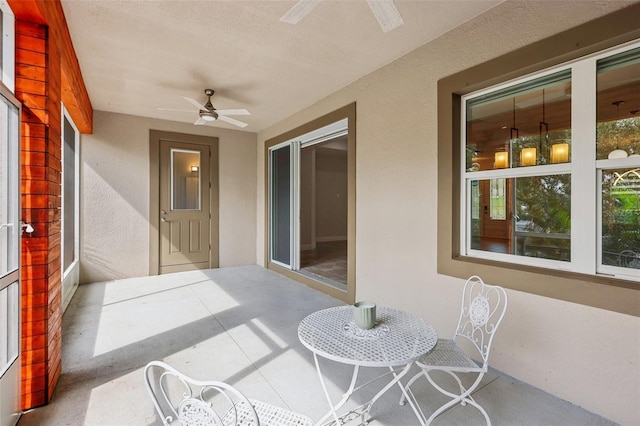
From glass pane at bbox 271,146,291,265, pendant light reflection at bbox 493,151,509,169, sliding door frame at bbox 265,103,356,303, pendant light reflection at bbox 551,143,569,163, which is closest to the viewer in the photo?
pendant light reflection at bbox 551,143,569,163

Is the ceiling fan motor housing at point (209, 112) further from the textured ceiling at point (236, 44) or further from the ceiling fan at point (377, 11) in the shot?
the ceiling fan at point (377, 11)

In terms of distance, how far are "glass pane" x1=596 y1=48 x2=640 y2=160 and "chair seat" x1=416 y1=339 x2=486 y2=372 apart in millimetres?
1557

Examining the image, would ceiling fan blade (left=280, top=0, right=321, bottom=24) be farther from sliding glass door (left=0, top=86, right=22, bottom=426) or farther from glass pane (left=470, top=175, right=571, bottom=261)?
glass pane (left=470, top=175, right=571, bottom=261)

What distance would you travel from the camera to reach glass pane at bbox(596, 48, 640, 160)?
1872mm

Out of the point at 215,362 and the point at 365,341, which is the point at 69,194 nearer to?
the point at 215,362

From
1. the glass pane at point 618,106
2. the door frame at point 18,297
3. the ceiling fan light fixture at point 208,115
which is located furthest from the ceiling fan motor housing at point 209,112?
the glass pane at point 618,106

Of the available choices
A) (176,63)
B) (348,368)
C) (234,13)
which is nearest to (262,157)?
(176,63)

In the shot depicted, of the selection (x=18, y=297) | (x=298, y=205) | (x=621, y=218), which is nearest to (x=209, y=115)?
(x=298, y=205)

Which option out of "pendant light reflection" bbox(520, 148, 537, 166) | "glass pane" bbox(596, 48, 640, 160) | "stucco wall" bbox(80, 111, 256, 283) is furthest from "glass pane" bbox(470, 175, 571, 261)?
"stucco wall" bbox(80, 111, 256, 283)

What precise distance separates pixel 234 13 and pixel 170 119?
11.7ft

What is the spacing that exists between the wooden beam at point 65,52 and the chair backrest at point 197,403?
2.22m

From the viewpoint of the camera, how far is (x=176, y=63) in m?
→ 3.36

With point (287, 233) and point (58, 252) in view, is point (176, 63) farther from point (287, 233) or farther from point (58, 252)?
point (287, 233)

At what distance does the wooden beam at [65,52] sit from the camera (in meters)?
1.83
